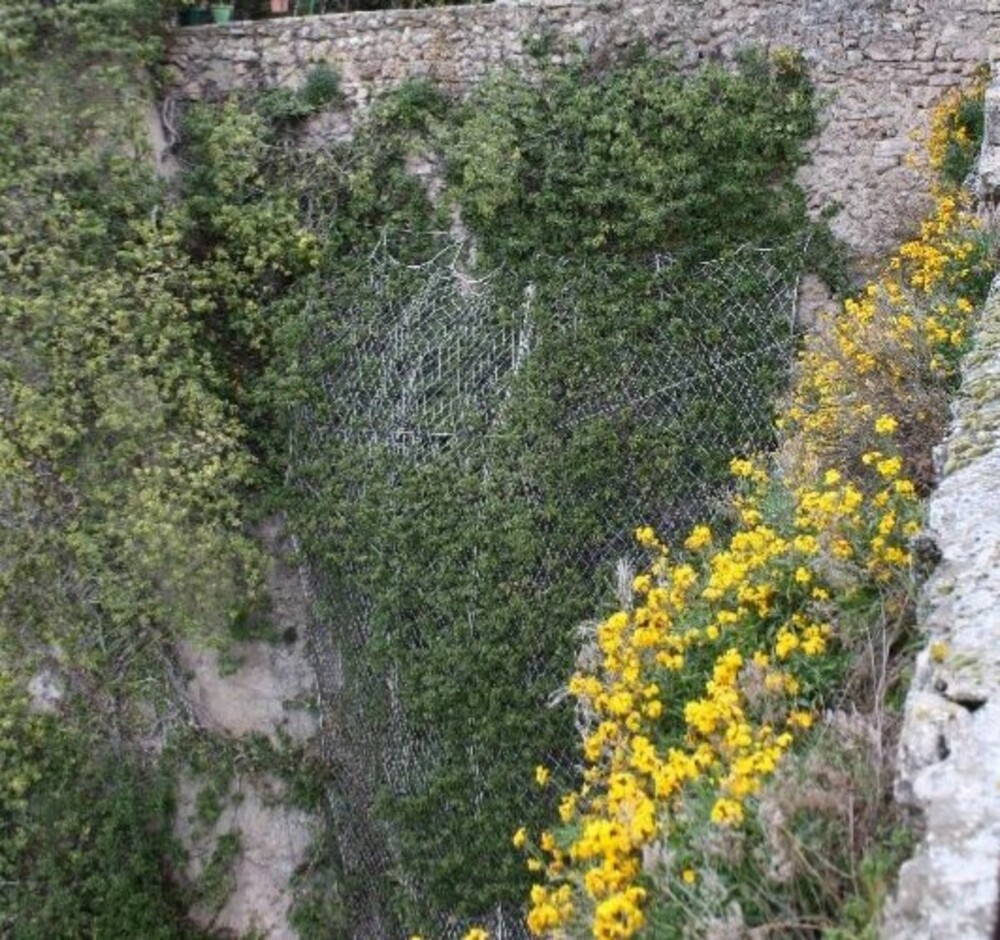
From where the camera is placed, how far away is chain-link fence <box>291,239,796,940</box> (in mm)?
6113

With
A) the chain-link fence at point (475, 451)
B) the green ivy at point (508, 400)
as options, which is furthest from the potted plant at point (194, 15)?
the chain-link fence at point (475, 451)

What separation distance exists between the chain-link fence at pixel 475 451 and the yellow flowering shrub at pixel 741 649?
40.3 inches

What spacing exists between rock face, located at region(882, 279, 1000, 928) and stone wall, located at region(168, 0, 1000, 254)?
359cm

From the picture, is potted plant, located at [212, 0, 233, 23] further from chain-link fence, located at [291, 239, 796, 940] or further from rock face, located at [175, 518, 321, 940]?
rock face, located at [175, 518, 321, 940]

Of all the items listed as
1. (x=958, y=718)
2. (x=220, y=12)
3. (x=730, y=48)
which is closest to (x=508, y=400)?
(x=730, y=48)

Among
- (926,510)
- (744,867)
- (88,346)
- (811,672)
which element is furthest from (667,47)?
(744,867)

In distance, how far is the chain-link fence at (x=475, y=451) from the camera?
6.11 metres

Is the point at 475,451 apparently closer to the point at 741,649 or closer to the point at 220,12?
the point at 741,649

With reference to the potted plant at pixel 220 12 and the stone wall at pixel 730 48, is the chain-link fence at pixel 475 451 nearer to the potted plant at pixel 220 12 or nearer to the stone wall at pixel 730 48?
the stone wall at pixel 730 48

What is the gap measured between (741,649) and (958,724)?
1.04 meters

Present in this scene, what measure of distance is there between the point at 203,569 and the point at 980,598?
453 cm

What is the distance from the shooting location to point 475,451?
21.0ft

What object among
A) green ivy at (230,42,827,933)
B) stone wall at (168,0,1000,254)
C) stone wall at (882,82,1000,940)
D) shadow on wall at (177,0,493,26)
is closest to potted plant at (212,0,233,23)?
shadow on wall at (177,0,493,26)

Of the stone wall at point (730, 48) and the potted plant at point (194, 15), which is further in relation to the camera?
the potted plant at point (194, 15)
